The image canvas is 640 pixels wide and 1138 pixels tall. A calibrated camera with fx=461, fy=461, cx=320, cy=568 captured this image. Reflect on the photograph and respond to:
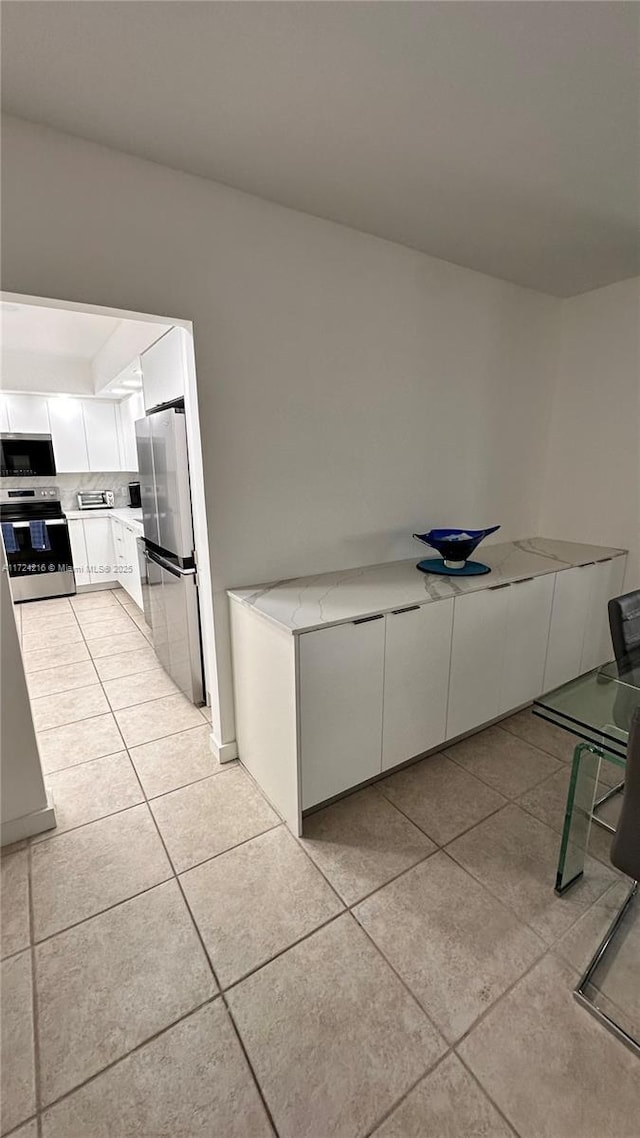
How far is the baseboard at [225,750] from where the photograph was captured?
232 cm

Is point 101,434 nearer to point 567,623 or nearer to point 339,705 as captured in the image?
point 339,705

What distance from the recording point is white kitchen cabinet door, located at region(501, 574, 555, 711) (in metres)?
2.41

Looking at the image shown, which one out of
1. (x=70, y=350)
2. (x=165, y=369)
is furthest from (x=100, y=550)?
(x=165, y=369)

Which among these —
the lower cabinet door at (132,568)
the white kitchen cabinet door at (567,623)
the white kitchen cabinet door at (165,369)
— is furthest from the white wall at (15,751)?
the white kitchen cabinet door at (567,623)

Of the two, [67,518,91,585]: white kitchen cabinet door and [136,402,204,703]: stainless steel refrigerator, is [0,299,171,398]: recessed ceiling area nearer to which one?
[136,402,204,703]: stainless steel refrigerator

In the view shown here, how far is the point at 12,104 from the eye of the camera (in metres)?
1.38

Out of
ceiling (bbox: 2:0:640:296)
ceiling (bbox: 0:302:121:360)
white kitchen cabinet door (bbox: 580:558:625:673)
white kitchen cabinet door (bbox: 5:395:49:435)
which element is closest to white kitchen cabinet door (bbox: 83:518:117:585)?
white kitchen cabinet door (bbox: 5:395:49:435)

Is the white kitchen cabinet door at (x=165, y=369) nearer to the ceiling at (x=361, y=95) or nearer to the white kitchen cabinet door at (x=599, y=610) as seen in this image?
the ceiling at (x=361, y=95)

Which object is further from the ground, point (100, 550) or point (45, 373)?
point (45, 373)

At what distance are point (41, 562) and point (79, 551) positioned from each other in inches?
15.2

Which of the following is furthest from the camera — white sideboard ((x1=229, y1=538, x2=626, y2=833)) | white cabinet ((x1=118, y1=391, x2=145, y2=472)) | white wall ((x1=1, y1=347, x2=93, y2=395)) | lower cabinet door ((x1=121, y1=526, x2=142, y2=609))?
white cabinet ((x1=118, y1=391, x2=145, y2=472))

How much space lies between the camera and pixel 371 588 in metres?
2.18

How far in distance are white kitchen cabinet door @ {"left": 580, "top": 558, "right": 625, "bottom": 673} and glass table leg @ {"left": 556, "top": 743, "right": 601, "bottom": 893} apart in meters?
1.54

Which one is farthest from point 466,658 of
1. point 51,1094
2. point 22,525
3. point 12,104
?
point 22,525
